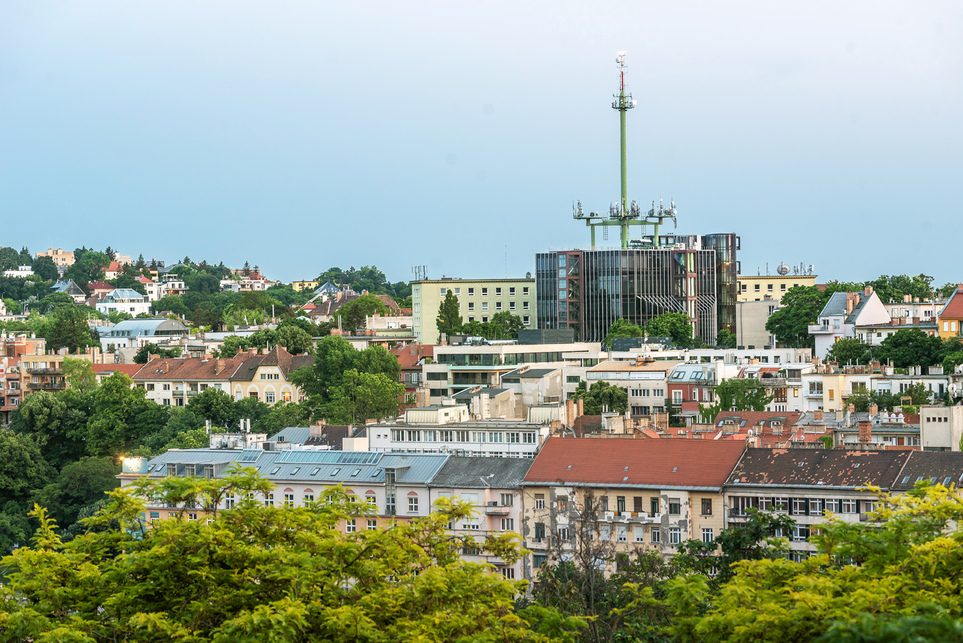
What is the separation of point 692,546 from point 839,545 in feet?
51.9

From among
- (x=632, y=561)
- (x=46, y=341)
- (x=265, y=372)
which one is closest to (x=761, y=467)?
(x=632, y=561)

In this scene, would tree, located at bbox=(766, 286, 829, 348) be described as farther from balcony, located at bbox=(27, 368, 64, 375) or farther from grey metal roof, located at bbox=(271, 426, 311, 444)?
balcony, located at bbox=(27, 368, 64, 375)

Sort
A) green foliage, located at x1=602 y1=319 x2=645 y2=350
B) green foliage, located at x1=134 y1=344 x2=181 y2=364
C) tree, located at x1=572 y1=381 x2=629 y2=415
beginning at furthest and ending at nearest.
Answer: green foliage, located at x1=134 y1=344 x2=181 y2=364
green foliage, located at x1=602 y1=319 x2=645 y2=350
tree, located at x1=572 y1=381 x2=629 y2=415

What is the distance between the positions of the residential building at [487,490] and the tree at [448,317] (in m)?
61.0

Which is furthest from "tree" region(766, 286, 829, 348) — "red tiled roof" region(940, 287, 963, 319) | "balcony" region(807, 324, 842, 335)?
"red tiled roof" region(940, 287, 963, 319)

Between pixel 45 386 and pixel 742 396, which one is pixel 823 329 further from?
pixel 45 386

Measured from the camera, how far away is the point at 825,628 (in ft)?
62.4

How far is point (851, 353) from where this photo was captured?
8731cm

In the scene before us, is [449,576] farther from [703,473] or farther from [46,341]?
[46,341]

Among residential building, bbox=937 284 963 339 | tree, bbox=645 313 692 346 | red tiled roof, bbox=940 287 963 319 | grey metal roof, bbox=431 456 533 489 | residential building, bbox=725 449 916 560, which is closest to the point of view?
residential building, bbox=725 449 916 560

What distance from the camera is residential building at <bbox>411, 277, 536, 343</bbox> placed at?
130 metres

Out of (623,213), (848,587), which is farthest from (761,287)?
(848,587)

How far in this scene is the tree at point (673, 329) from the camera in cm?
11169

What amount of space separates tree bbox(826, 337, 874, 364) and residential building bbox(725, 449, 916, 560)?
123ft
